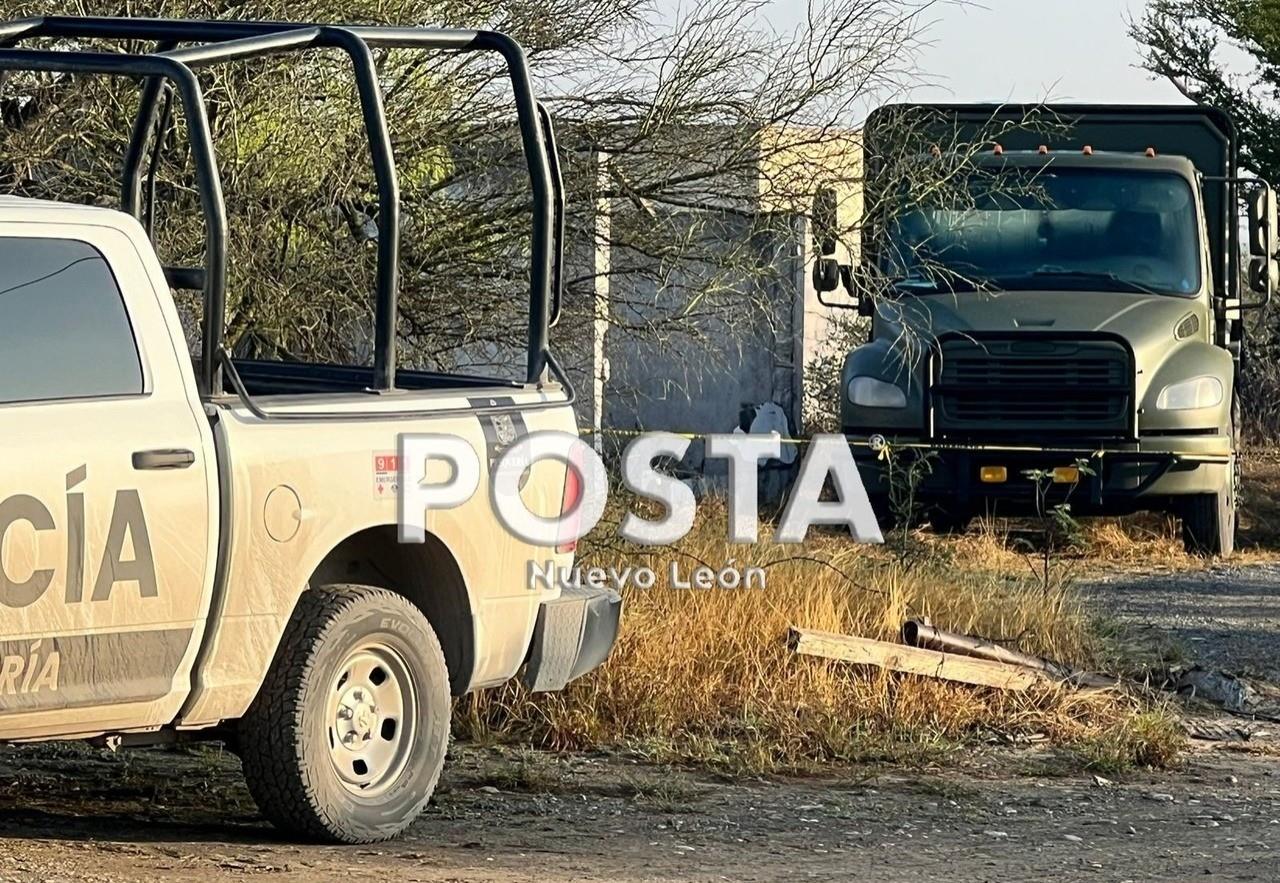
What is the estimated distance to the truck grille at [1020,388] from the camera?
571 inches

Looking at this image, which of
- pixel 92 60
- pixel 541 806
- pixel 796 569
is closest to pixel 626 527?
pixel 796 569

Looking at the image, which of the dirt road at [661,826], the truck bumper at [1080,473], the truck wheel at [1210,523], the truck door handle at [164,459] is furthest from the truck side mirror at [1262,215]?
the truck door handle at [164,459]

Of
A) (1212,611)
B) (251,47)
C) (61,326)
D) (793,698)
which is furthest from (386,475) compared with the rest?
(1212,611)

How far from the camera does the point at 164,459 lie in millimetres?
6035

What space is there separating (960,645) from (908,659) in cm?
36

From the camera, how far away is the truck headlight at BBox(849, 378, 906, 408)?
47.9ft

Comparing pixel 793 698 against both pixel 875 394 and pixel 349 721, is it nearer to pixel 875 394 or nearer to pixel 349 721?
pixel 349 721

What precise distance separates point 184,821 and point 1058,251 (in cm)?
944

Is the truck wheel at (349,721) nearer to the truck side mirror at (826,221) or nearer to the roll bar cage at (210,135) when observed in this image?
the roll bar cage at (210,135)

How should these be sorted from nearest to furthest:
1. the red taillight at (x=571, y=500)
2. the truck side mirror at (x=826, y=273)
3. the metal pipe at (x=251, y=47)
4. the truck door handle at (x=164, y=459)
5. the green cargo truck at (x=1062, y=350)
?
1. the truck door handle at (x=164, y=459)
2. the metal pipe at (x=251, y=47)
3. the red taillight at (x=571, y=500)
4. the truck side mirror at (x=826, y=273)
5. the green cargo truck at (x=1062, y=350)

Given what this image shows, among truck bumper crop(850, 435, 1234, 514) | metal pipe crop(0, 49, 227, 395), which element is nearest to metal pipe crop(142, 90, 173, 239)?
metal pipe crop(0, 49, 227, 395)

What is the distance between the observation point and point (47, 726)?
593 cm

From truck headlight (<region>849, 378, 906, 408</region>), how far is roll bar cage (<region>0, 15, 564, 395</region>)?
21.5 feet

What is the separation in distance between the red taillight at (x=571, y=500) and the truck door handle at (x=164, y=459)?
56.7 inches
